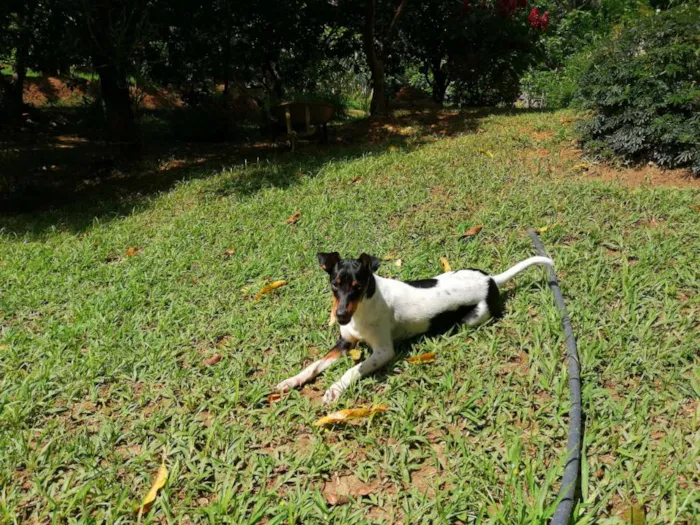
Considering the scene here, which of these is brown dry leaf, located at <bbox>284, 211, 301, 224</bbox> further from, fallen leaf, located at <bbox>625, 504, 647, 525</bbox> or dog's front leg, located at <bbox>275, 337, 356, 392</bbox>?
fallen leaf, located at <bbox>625, 504, 647, 525</bbox>

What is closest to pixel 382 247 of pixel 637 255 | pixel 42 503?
pixel 637 255

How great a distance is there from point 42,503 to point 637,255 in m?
4.37

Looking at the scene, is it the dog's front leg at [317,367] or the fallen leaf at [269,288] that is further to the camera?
the fallen leaf at [269,288]

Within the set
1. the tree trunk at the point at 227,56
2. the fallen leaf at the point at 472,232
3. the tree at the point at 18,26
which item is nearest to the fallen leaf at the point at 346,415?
the fallen leaf at the point at 472,232

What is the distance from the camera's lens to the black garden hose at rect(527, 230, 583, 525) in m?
1.80

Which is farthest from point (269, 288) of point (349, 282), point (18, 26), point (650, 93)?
point (18, 26)

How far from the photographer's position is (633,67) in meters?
5.93

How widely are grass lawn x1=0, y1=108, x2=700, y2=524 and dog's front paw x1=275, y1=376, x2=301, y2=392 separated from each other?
0.06m

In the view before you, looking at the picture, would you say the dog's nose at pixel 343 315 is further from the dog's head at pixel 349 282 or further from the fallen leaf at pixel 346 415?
the fallen leaf at pixel 346 415

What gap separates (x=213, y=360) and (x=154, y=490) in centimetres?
107

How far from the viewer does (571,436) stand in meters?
2.14

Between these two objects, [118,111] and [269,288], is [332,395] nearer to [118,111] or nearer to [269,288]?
[269,288]

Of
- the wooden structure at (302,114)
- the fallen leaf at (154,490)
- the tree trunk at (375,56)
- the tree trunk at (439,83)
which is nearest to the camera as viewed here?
the fallen leaf at (154,490)

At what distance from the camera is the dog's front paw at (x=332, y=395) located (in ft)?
8.58
